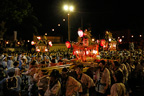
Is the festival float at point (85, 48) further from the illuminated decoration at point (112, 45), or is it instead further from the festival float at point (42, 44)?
the illuminated decoration at point (112, 45)

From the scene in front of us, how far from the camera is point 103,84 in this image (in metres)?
4.83

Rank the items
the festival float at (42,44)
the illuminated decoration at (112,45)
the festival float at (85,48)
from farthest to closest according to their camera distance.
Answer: the illuminated decoration at (112,45) → the festival float at (42,44) → the festival float at (85,48)

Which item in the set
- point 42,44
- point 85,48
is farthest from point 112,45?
point 42,44

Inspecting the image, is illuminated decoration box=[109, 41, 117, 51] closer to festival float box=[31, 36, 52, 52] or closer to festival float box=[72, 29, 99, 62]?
festival float box=[72, 29, 99, 62]

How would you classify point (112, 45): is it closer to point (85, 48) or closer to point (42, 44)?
point (85, 48)

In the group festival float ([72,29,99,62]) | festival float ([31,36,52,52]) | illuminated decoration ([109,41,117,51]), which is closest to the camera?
festival float ([72,29,99,62])

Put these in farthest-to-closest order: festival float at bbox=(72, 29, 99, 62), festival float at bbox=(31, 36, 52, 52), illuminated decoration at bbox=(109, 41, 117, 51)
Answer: illuminated decoration at bbox=(109, 41, 117, 51) → festival float at bbox=(31, 36, 52, 52) → festival float at bbox=(72, 29, 99, 62)

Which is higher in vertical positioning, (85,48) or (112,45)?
(112,45)

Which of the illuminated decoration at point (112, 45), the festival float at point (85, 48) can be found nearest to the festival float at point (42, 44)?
the festival float at point (85, 48)

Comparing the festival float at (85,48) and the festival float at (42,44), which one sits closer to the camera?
the festival float at (85,48)

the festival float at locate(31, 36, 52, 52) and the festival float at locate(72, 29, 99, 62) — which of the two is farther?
the festival float at locate(31, 36, 52, 52)

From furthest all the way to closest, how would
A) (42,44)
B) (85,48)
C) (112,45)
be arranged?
(112,45) < (42,44) < (85,48)

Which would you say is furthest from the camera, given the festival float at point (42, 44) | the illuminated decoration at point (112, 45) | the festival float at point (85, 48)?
the illuminated decoration at point (112, 45)

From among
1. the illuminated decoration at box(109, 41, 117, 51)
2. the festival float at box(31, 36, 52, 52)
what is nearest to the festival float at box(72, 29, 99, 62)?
the festival float at box(31, 36, 52, 52)
